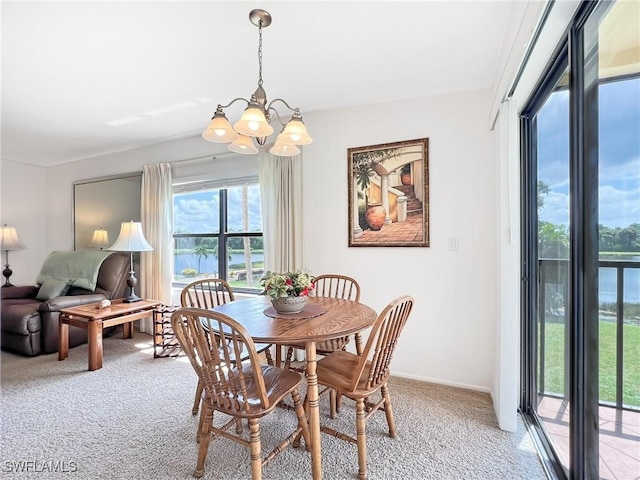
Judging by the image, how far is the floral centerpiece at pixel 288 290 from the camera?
6.07ft

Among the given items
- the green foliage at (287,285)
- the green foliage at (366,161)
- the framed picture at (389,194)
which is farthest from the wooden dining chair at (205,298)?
the green foliage at (366,161)

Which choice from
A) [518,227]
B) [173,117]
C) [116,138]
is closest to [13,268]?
[116,138]

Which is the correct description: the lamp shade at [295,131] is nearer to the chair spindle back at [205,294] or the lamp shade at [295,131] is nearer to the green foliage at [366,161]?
the green foliage at [366,161]

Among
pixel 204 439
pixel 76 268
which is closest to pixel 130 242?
pixel 76 268

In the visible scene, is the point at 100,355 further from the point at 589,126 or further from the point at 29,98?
the point at 589,126

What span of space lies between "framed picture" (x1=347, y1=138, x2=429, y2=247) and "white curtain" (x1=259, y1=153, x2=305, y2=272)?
54cm

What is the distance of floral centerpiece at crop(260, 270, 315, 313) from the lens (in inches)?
72.8

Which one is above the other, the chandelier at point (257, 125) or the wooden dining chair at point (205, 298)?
the chandelier at point (257, 125)

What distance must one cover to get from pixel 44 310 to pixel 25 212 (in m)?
2.68

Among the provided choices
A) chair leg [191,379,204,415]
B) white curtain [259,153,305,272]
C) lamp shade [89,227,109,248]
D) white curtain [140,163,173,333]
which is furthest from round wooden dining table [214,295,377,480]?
lamp shade [89,227,109,248]

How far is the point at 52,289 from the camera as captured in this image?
3.75m

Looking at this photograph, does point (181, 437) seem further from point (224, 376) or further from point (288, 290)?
point (288, 290)

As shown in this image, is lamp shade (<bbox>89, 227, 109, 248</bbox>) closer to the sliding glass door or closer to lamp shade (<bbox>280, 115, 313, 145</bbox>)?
lamp shade (<bbox>280, 115, 313, 145</bbox>)

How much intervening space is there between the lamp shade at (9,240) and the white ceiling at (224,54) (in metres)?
1.96
